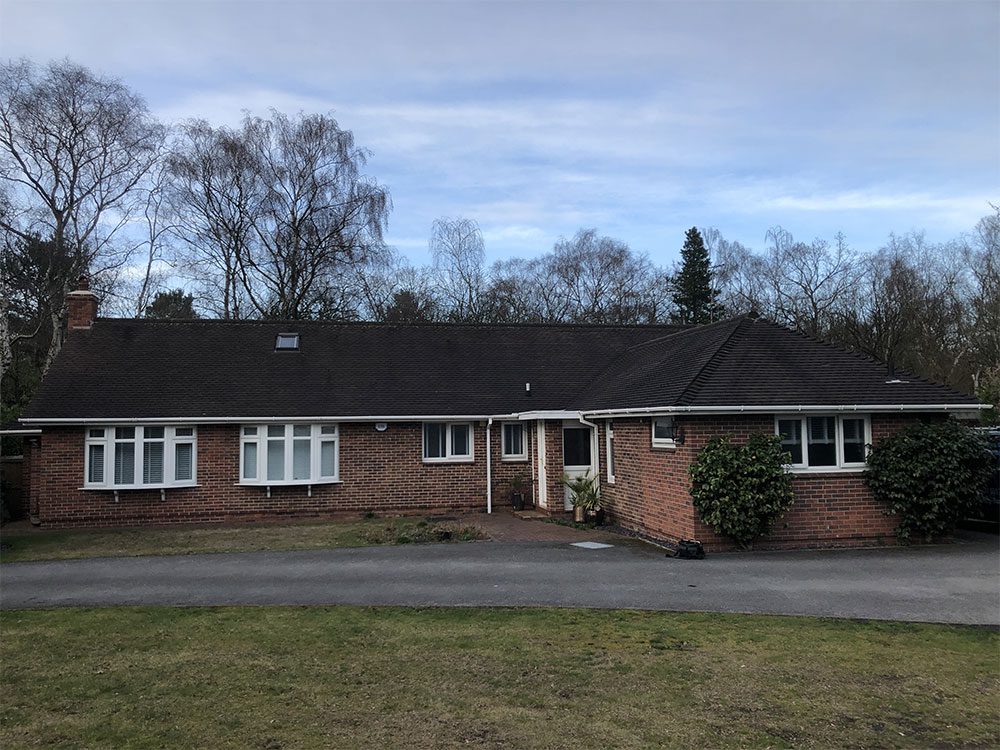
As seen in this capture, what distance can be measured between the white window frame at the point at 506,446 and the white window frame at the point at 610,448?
3.35 meters

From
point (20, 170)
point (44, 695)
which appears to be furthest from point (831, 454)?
point (20, 170)

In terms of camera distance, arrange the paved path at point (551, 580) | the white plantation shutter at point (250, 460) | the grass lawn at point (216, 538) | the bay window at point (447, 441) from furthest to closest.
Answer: the bay window at point (447, 441) → the white plantation shutter at point (250, 460) → the grass lawn at point (216, 538) → the paved path at point (551, 580)

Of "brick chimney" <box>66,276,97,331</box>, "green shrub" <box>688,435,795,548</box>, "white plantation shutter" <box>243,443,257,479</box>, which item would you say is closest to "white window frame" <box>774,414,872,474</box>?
"green shrub" <box>688,435,795,548</box>

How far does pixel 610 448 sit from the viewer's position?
16.1 m

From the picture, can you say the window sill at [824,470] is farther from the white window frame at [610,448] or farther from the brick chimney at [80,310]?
the brick chimney at [80,310]

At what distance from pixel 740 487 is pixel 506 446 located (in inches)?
320

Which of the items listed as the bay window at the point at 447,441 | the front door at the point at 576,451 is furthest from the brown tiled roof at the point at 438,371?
the front door at the point at 576,451

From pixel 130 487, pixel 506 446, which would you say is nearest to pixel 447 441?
pixel 506 446

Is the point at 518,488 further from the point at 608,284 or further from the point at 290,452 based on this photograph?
the point at 608,284

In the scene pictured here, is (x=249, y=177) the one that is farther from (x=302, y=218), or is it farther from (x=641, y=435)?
(x=641, y=435)

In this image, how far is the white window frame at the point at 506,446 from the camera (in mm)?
19172

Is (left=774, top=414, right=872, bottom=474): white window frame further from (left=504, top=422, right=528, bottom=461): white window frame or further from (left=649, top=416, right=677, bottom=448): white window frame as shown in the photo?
(left=504, top=422, right=528, bottom=461): white window frame

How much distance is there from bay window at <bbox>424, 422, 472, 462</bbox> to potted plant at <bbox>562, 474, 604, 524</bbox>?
3243mm

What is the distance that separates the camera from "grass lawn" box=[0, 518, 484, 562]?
13586mm
